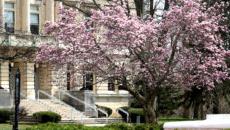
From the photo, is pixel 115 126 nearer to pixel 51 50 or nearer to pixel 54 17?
pixel 51 50

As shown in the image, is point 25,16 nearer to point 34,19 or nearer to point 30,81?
point 34,19

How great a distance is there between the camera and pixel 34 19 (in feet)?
201

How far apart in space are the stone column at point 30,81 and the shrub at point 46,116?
412 inches

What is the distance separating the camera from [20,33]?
187 feet

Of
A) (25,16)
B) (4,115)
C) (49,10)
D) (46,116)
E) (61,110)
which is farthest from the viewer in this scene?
(49,10)

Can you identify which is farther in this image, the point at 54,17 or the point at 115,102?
the point at 115,102

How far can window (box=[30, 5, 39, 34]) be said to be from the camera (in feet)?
200

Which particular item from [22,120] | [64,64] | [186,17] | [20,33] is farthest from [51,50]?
[20,33]

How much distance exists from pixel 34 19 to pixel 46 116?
15.7 m

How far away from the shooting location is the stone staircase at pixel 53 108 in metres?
51.7

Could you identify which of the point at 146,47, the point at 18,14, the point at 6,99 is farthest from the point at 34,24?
the point at 146,47

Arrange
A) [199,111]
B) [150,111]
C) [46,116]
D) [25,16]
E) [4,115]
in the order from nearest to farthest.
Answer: [150,111], [4,115], [46,116], [199,111], [25,16]

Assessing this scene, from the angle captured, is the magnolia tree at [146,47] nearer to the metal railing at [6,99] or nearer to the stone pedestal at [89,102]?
the metal railing at [6,99]

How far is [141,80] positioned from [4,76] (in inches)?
1174
